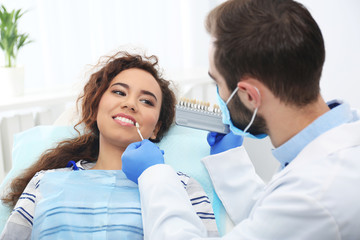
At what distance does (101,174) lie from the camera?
5.49 ft

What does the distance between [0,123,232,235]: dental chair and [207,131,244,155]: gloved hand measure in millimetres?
89

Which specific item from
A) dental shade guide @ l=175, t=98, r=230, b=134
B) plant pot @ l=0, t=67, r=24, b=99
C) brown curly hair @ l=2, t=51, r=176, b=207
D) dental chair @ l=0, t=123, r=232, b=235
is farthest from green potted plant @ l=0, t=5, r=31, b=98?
dental shade guide @ l=175, t=98, r=230, b=134

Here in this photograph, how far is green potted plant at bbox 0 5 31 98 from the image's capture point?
2268 mm

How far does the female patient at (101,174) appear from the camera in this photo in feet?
4.93

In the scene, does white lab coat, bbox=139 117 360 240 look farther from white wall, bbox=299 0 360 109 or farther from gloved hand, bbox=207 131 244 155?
white wall, bbox=299 0 360 109

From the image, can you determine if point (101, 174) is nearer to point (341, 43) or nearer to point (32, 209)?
point (32, 209)

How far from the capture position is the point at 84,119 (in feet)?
6.24

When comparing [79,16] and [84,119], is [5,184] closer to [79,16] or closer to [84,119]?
[84,119]

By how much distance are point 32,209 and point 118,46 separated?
1490 millimetres

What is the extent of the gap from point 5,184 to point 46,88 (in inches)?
37.3

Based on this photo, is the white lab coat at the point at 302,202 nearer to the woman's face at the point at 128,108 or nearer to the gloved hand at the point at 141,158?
the gloved hand at the point at 141,158

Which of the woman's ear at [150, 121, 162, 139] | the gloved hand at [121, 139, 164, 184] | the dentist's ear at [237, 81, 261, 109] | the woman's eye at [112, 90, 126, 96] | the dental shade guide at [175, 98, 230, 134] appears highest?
the dentist's ear at [237, 81, 261, 109]

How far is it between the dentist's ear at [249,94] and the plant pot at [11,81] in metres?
1.47

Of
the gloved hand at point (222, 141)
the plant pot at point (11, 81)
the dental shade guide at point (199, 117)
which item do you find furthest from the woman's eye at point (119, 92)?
the plant pot at point (11, 81)
